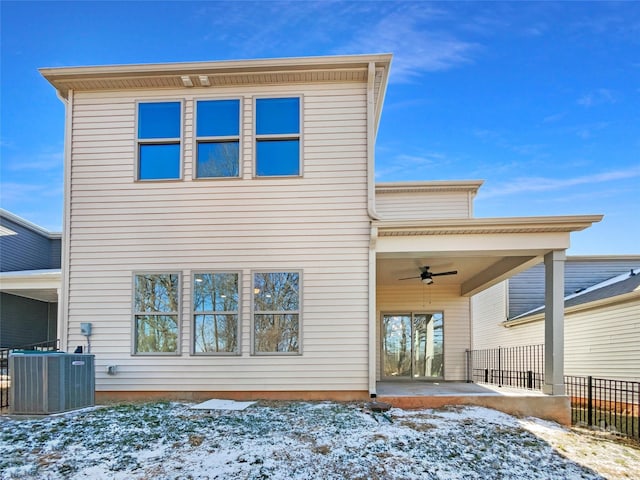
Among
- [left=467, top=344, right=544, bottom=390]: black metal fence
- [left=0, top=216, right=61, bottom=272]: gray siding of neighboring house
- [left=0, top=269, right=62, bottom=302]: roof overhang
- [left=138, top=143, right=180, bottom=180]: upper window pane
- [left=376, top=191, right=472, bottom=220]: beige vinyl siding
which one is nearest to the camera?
[left=138, top=143, right=180, bottom=180]: upper window pane

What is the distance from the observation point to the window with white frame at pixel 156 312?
286 inches

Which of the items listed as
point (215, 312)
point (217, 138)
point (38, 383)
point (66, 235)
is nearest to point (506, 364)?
point (215, 312)

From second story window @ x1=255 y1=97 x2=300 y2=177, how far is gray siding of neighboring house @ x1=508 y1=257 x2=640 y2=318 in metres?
9.62

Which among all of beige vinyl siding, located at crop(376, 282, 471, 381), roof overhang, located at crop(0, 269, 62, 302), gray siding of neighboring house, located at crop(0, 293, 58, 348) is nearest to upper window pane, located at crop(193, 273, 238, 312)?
roof overhang, located at crop(0, 269, 62, 302)

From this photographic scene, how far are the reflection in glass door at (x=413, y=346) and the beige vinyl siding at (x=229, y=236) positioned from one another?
4250 mm

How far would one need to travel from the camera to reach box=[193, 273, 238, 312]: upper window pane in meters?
7.25

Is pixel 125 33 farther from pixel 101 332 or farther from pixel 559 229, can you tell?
pixel 559 229

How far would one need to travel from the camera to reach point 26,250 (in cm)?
1404

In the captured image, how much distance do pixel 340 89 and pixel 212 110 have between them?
2.27m

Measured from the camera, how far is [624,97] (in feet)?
49.8

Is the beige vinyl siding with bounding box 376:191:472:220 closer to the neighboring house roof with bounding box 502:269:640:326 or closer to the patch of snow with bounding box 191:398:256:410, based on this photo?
the neighboring house roof with bounding box 502:269:640:326

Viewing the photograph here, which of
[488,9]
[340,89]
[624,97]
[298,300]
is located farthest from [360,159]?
[624,97]

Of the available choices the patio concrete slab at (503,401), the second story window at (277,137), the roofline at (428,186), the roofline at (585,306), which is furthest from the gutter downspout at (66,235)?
the roofline at (585,306)

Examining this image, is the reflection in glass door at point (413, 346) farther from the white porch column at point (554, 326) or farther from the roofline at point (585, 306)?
the white porch column at point (554, 326)
